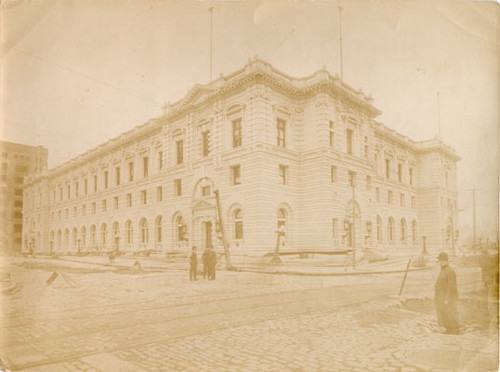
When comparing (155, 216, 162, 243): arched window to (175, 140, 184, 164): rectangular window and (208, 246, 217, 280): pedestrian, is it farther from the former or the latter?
(175, 140, 184, 164): rectangular window

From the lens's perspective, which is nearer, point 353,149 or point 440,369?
point 440,369

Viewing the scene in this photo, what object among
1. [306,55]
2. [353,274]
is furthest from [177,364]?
[306,55]

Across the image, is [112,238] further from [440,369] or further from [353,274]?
[440,369]

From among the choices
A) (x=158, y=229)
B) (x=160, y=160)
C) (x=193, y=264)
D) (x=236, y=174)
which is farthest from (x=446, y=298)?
(x=160, y=160)

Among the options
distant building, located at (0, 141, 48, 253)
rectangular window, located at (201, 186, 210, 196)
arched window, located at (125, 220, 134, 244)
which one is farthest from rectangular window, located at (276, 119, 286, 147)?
distant building, located at (0, 141, 48, 253)

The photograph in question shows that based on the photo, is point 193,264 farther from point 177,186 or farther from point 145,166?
point 145,166

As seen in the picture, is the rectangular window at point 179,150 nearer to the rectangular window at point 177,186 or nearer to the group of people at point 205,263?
the rectangular window at point 177,186

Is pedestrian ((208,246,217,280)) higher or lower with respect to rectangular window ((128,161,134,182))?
lower
